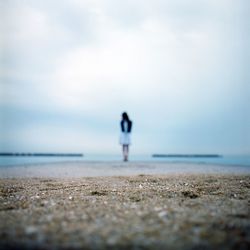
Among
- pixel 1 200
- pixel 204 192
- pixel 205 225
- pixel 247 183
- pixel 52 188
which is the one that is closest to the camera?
pixel 205 225

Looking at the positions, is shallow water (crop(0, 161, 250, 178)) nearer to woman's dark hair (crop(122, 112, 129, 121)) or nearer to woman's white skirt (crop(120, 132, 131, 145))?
woman's white skirt (crop(120, 132, 131, 145))

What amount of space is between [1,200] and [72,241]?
4894mm

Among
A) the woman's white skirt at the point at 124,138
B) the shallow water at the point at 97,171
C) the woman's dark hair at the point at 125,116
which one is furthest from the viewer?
the woman's dark hair at the point at 125,116

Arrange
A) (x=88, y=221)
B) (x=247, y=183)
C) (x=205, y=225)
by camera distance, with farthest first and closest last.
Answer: (x=247, y=183) < (x=88, y=221) < (x=205, y=225)

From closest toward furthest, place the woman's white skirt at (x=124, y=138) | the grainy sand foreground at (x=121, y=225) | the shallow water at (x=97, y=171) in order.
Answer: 1. the grainy sand foreground at (x=121, y=225)
2. the shallow water at (x=97, y=171)
3. the woman's white skirt at (x=124, y=138)

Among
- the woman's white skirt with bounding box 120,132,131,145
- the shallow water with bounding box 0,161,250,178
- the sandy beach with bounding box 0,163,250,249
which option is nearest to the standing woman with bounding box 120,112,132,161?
the woman's white skirt with bounding box 120,132,131,145

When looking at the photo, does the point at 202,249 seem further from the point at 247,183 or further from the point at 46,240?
the point at 247,183

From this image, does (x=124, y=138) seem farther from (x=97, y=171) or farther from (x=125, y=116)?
(x=97, y=171)

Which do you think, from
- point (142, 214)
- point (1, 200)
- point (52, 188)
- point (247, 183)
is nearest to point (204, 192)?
point (247, 183)

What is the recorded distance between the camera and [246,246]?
14.4 ft

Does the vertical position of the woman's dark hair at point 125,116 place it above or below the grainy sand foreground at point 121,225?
above

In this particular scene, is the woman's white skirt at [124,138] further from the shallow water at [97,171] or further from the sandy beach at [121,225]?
the sandy beach at [121,225]

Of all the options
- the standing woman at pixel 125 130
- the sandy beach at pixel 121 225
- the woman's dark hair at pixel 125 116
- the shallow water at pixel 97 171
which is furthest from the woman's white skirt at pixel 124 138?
the sandy beach at pixel 121 225

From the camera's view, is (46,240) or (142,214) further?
(142,214)
